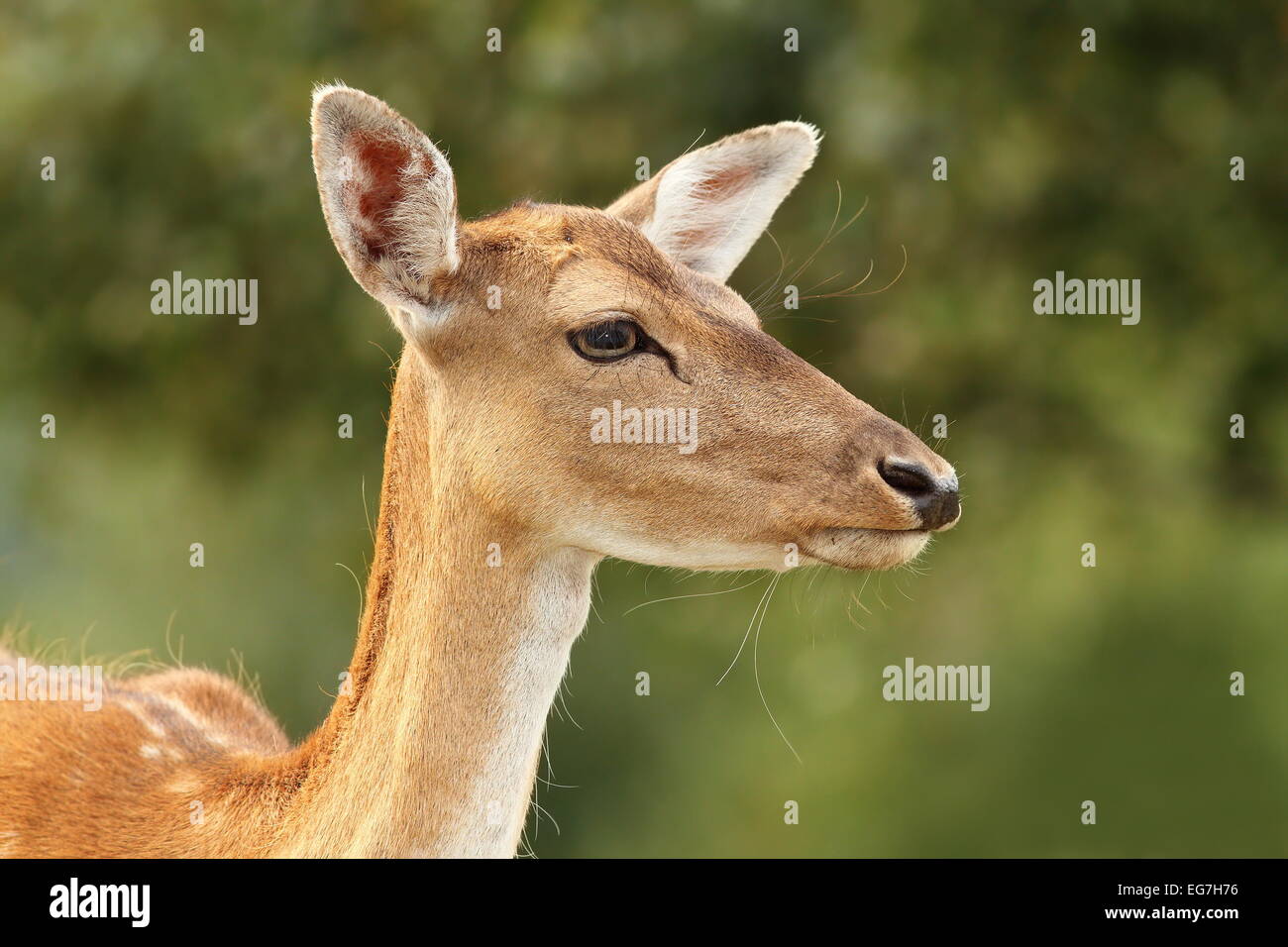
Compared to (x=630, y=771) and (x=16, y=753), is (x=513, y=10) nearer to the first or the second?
(x=630, y=771)

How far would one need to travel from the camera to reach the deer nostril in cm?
344

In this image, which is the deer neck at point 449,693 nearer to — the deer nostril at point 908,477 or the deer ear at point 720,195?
the deer nostril at point 908,477

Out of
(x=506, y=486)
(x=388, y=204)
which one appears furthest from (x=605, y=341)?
(x=388, y=204)

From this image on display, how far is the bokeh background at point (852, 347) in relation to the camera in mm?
8023

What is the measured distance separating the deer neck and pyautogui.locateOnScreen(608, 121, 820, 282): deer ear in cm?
100

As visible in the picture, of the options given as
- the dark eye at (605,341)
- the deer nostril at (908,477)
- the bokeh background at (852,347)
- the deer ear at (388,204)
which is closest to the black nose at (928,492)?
the deer nostril at (908,477)

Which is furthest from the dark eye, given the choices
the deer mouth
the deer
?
the deer mouth

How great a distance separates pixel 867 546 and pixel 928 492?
18cm

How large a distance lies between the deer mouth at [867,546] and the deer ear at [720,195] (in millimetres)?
1165

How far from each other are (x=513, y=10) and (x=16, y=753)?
512cm

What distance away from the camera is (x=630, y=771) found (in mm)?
9461
